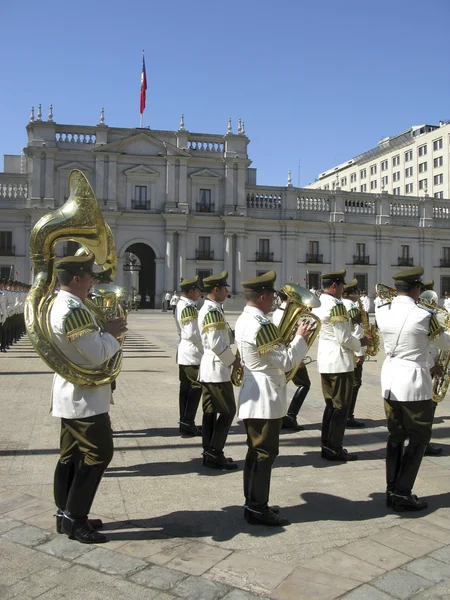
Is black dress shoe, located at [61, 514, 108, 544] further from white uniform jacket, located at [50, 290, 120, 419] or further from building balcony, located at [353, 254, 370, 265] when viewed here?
building balcony, located at [353, 254, 370, 265]

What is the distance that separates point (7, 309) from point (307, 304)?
13.7 metres

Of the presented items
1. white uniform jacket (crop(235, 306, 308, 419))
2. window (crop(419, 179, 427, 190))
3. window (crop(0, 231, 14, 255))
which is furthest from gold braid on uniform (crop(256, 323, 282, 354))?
window (crop(419, 179, 427, 190))

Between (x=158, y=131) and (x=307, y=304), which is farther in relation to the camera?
(x=158, y=131)

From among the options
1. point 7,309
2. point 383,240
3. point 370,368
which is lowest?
point 370,368

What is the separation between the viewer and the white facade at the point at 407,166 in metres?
73.3

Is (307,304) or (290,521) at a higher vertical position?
(307,304)

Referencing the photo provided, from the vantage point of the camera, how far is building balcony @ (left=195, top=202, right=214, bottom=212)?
4809cm

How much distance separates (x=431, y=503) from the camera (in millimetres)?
4965

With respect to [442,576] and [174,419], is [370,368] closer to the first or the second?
[174,419]

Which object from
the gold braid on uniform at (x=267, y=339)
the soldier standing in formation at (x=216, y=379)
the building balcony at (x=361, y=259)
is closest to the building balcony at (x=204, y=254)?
the building balcony at (x=361, y=259)

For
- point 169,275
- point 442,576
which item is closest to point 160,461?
point 442,576

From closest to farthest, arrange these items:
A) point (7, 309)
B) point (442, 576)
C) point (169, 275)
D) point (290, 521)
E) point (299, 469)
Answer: point (442, 576) → point (290, 521) → point (299, 469) → point (7, 309) → point (169, 275)

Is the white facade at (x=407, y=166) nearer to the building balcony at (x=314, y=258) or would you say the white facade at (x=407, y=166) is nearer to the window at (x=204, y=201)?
the building balcony at (x=314, y=258)

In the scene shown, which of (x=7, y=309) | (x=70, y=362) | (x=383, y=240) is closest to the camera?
(x=70, y=362)
